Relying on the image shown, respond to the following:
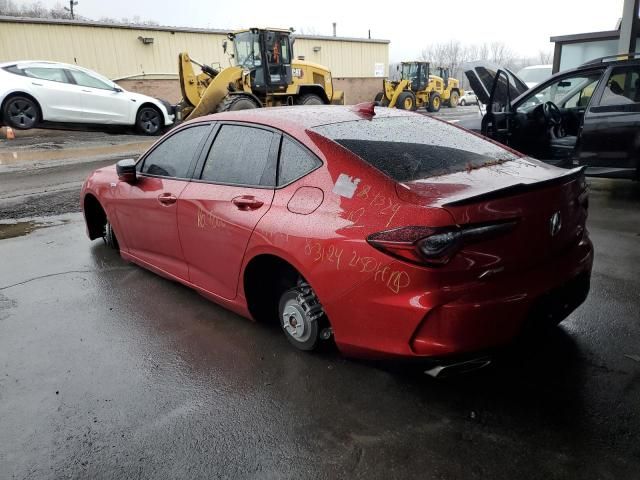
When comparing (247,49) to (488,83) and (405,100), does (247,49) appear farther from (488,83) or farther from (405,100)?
(405,100)

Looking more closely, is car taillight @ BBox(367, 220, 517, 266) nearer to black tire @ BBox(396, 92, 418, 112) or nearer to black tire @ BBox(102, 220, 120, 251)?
black tire @ BBox(102, 220, 120, 251)

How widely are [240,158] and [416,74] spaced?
2678cm

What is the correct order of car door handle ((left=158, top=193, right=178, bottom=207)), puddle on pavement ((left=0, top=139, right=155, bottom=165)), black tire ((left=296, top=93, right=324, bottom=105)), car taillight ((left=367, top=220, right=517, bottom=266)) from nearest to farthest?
car taillight ((left=367, top=220, right=517, bottom=266)) < car door handle ((left=158, top=193, right=178, bottom=207)) < puddle on pavement ((left=0, top=139, right=155, bottom=165)) < black tire ((left=296, top=93, right=324, bottom=105))

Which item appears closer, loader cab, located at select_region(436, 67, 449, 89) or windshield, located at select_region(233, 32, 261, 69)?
windshield, located at select_region(233, 32, 261, 69)

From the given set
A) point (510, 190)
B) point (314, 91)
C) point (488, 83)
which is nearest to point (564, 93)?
point (488, 83)

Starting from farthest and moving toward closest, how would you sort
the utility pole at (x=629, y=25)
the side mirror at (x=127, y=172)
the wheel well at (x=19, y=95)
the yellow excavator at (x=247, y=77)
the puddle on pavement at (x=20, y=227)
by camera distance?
the yellow excavator at (x=247, y=77) < the wheel well at (x=19, y=95) < the utility pole at (x=629, y=25) < the puddle on pavement at (x=20, y=227) < the side mirror at (x=127, y=172)

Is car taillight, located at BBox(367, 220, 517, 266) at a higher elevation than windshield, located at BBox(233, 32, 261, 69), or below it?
below

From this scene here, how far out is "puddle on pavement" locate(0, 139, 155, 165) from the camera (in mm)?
11430

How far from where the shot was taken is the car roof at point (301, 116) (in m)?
3.12

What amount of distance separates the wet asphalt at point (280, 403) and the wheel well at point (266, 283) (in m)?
0.17

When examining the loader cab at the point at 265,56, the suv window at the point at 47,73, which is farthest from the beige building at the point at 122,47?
the suv window at the point at 47,73

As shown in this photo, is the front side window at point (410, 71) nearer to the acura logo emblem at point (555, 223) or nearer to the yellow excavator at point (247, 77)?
the yellow excavator at point (247, 77)

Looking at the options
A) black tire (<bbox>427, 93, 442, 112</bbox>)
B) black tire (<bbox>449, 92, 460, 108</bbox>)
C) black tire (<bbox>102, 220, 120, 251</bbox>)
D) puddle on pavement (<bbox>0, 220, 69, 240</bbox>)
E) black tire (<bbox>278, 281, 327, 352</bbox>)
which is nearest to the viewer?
black tire (<bbox>278, 281, 327, 352</bbox>)

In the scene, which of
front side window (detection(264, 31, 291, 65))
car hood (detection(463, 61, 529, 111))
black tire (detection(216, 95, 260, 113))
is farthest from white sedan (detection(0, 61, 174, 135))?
car hood (detection(463, 61, 529, 111))
